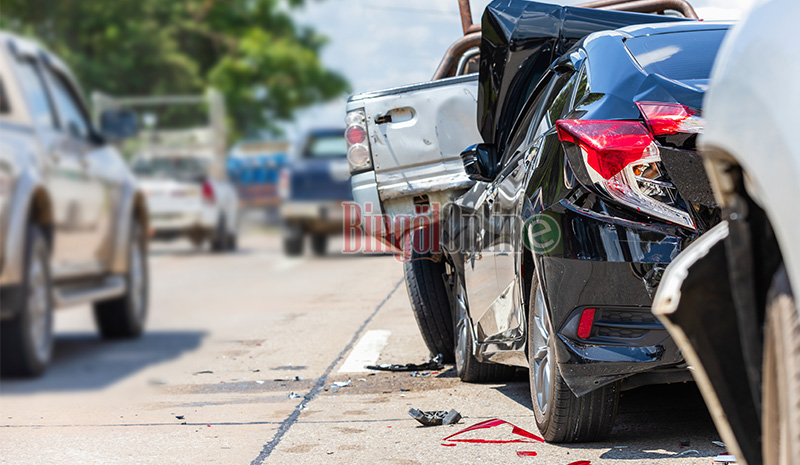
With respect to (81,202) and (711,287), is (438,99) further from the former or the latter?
(711,287)

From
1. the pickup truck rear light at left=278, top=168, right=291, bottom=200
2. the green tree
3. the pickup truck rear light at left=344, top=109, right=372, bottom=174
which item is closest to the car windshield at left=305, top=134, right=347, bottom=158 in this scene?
the pickup truck rear light at left=278, top=168, right=291, bottom=200

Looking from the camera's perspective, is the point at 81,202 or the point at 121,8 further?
the point at 121,8

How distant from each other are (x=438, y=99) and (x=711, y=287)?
4478 millimetres

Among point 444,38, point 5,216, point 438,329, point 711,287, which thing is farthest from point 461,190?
point 711,287

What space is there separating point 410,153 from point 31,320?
2.63 metres

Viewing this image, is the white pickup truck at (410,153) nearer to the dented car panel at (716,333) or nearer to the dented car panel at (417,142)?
the dented car panel at (417,142)

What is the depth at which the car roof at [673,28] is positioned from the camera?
4422mm

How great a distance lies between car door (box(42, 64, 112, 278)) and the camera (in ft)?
17.8

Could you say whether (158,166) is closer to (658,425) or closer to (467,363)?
(467,363)

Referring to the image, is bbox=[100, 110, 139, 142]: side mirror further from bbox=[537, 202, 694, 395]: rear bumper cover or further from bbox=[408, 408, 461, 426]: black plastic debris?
bbox=[537, 202, 694, 395]: rear bumper cover

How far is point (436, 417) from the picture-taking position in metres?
5.06

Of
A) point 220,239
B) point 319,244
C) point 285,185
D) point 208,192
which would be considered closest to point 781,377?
point 208,192

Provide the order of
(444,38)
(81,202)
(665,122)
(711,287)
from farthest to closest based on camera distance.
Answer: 1. (444,38)
2. (81,202)
3. (665,122)
4. (711,287)

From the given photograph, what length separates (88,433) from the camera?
508cm
